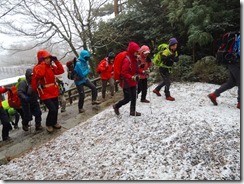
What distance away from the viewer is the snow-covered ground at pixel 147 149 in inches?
139

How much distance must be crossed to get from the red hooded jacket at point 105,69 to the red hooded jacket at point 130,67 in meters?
2.45

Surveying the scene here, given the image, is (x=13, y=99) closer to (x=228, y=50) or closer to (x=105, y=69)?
(x=105, y=69)

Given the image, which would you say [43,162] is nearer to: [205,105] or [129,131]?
[129,131]

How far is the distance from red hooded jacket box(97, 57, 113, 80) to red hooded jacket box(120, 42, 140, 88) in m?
2.45

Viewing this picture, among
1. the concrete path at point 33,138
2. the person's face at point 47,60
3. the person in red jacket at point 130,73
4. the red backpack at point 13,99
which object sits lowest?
the concrete path at point 33,138

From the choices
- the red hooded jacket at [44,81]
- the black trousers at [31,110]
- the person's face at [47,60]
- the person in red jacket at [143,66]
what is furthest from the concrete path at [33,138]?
the person's face at [47,60]

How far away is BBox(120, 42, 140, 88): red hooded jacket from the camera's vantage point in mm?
5113

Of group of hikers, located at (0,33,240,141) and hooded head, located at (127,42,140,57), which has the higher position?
hooded head, located at (127,42,140,57)

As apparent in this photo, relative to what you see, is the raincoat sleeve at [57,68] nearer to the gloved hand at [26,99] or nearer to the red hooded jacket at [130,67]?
the gloved hand at [26,99]

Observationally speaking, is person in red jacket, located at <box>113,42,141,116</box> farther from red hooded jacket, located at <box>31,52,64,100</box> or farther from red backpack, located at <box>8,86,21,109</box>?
red backpack, located at <box>8,86,21,109</box>

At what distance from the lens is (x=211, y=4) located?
28.3ft

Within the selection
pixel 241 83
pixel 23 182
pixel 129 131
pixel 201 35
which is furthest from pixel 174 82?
pixel 23 182

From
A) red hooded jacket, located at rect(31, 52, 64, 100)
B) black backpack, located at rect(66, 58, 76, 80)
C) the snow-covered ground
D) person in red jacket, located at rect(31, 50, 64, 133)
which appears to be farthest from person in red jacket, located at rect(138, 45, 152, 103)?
red hooded jacket, located at rect(31, 52, 64, 100)

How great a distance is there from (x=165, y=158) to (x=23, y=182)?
2.52 m
